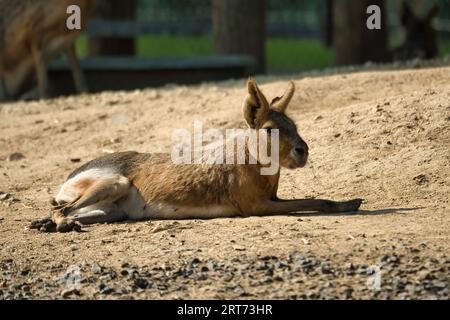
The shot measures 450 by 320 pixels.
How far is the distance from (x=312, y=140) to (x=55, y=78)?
23.2ft

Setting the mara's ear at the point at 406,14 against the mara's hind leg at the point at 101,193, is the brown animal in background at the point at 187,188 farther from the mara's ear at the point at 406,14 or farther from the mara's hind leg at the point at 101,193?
Answer: the mara's ear at the point at 406,14

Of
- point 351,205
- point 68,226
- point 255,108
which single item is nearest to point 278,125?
point 255,108

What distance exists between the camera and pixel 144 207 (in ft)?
26.2

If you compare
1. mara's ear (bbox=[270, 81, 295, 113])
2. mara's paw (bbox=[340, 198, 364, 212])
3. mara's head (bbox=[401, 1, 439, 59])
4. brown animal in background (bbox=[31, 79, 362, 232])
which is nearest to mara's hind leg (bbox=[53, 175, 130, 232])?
brown animal in background (bbox=[31, 79, 362, 232])

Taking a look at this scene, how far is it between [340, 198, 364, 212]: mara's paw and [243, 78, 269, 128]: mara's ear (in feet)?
2.93

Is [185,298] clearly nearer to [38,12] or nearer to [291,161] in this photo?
[291,161]

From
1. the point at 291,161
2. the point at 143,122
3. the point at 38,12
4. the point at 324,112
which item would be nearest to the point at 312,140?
the point at 324,112

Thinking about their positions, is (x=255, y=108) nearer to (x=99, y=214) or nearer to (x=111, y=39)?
(x=99, y=214)

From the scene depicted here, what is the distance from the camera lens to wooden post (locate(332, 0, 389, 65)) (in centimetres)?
1561

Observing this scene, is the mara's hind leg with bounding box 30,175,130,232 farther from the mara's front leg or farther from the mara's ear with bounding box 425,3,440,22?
the mara's ear with bounding box 425,3,440,22

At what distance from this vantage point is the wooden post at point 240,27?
1505cm

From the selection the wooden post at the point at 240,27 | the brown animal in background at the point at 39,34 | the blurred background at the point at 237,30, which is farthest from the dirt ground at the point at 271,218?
the blurred background at the point at 237,30

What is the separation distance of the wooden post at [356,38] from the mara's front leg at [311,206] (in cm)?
840
